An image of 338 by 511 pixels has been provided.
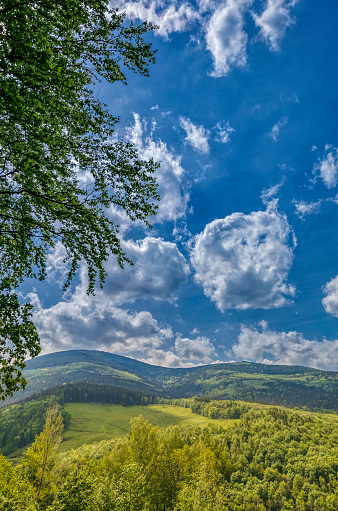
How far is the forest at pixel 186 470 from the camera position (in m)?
21.3

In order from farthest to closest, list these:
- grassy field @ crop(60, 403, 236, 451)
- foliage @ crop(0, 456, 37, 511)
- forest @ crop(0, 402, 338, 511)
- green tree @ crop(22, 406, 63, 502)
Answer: grassy field @ crop(60, 403, 236, 451) < green tree @ crop(22, 406, 63, 502) < forest @ crop(0, 402, 338, 511) < foliage @ crop(0, 456, 37, 511)

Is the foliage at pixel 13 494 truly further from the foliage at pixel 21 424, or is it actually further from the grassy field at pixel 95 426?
the grassy field at pixel 95 426

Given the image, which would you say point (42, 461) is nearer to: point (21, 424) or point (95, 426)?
point (21, 424)

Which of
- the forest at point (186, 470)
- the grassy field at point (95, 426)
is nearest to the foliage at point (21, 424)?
the grassy field at point (95, 426)

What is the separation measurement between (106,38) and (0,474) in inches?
1716

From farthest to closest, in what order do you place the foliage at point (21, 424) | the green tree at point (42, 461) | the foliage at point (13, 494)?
the foliage at point (21, 424) → the green tree at point (42, 461) → the foliage at point (13, 494)

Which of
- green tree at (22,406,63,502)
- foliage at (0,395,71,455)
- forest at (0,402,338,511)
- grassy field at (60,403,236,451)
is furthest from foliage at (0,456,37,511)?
grassy field at (60,403,236,451)

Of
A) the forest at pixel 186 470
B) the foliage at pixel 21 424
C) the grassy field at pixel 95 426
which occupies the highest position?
the forest at pixel 186 470

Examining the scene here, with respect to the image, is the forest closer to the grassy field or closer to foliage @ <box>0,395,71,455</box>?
the grassy field

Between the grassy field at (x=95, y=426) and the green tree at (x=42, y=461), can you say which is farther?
the grassy field at (x=95, y=426)

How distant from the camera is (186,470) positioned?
36.5 metres

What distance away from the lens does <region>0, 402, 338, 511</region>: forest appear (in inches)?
838

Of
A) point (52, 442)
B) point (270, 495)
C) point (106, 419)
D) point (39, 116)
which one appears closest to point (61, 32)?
point (39, 116)

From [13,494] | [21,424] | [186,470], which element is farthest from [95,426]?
[13,494]
